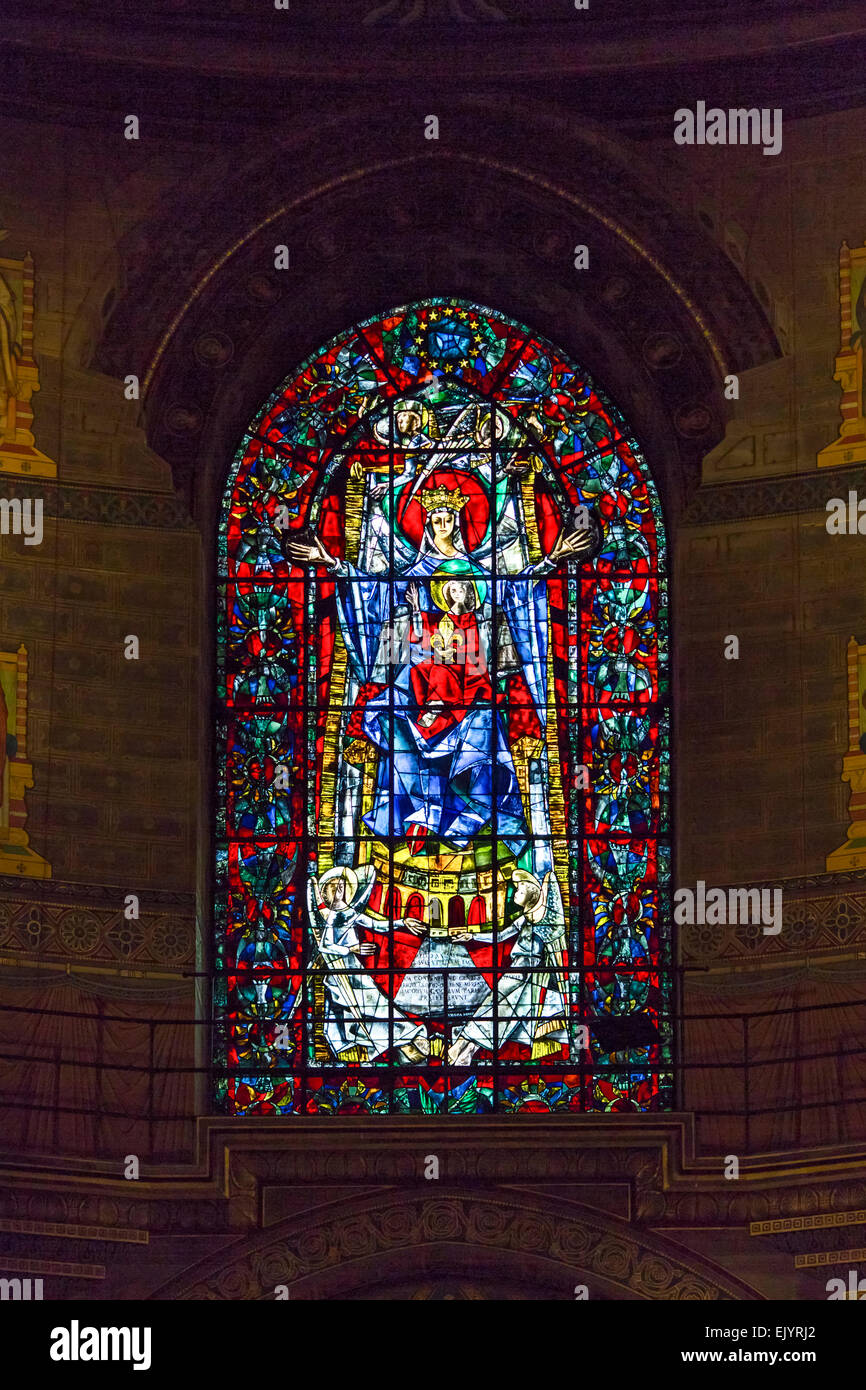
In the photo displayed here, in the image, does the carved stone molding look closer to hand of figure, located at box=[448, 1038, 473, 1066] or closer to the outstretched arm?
hand of figure, located at box=[448, 1038, 473, 1066]

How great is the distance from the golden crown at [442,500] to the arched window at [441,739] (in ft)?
0.06

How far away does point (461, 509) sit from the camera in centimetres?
1809

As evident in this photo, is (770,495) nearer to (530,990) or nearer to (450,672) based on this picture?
(450,672)

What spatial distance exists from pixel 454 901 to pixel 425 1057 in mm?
910

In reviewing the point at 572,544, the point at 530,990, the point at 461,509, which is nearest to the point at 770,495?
the point at 572,544

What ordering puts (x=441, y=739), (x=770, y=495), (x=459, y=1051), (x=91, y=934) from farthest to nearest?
(x=441, y=739) < (x=770, y=495) < (x=459, y=1051) < (x=91, y=934)

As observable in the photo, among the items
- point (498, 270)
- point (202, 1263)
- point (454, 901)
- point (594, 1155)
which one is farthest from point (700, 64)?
point (202, 1263)

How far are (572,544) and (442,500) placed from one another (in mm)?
819

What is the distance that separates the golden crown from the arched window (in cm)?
2

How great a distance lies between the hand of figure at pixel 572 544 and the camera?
18.0 meters

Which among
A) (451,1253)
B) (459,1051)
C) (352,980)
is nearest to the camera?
(451,1253)

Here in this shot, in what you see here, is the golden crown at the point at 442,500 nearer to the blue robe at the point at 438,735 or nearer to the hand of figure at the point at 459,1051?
the blue robe at the point at 438,735

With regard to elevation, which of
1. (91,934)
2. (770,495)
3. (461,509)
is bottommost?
(91,934)

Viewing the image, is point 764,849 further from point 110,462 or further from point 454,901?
point 110,462
